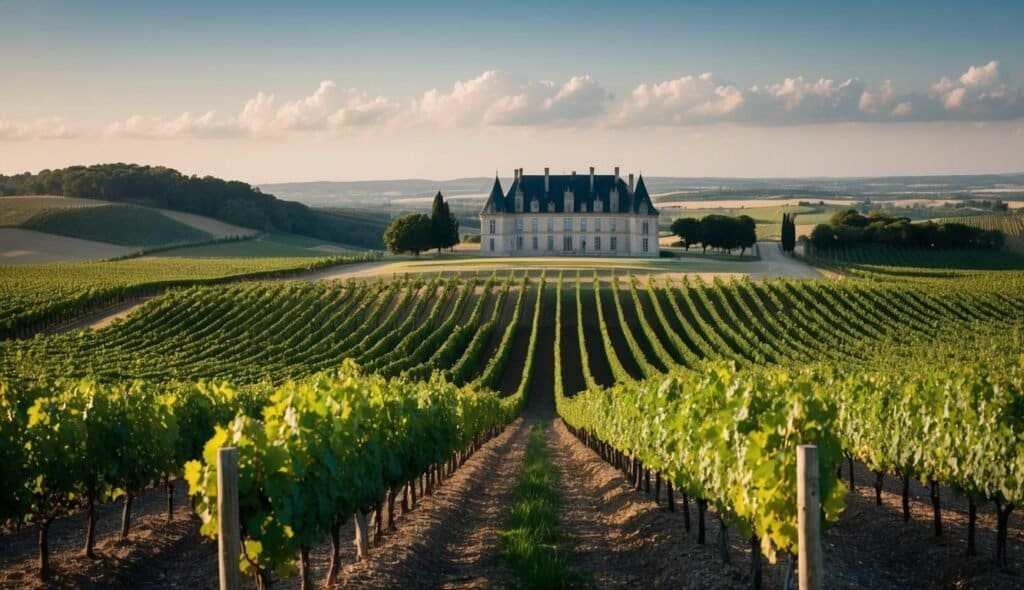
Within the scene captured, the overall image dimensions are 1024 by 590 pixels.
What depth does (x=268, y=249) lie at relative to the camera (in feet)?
385

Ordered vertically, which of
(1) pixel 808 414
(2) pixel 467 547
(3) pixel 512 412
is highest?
(1) pixel 808 414

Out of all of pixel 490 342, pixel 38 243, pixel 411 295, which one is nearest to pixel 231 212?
pixel 38 243

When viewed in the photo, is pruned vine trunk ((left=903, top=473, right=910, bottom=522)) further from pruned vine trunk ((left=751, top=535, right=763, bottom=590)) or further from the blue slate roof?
the blue slate roof

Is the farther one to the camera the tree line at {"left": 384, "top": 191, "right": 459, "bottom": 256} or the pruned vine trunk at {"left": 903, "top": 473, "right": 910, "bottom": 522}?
the tree line at {"left": 384, "top": 191, "right": 459, "bottom": 256}

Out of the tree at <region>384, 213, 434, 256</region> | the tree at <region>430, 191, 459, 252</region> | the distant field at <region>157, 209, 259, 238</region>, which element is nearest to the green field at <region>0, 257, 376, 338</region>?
the tree at <region>384, 213, 434, 256</region>

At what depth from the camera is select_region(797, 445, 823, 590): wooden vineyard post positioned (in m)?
8.49

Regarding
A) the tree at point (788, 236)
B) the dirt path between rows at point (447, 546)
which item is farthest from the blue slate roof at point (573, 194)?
the dirt path between rows at point (447, 546)

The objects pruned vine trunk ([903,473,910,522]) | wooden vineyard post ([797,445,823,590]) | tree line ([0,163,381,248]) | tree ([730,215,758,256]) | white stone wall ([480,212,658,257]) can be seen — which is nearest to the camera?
wooden vineyard post ([797,445,823,590])

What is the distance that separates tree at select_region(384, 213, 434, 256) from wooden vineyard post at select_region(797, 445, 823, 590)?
94.9m

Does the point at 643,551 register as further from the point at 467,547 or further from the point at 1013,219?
the point at 1013,219

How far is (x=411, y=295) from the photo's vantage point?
6956 centimetres

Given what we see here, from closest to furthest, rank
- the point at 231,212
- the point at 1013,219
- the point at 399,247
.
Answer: the point at 399,247 < the point at 1013,219 < the point at 231,212

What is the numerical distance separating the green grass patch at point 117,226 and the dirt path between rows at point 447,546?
98303 mm

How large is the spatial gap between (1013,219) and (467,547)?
125 meters
